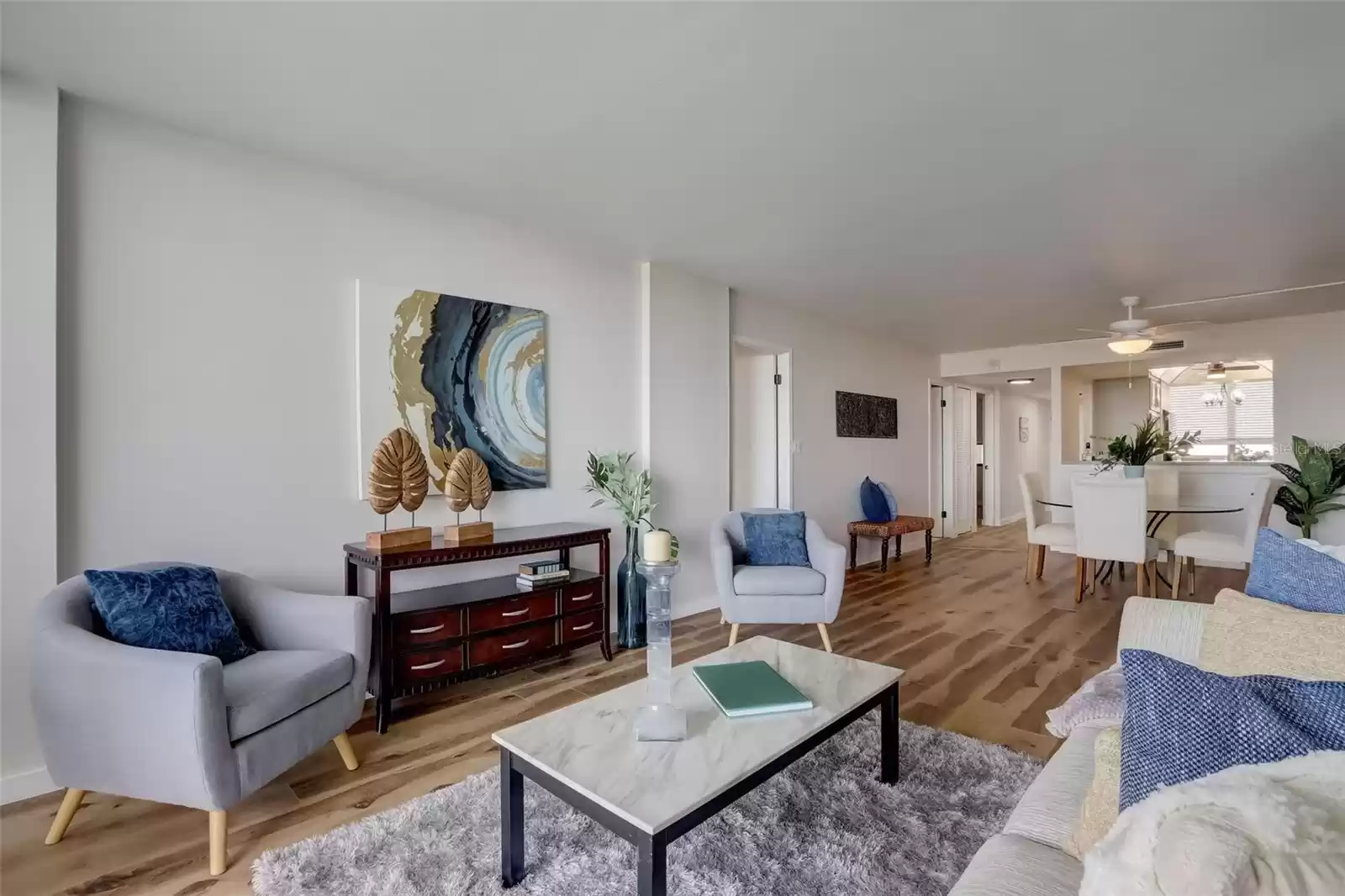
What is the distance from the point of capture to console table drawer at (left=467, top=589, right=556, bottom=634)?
2.91 metres

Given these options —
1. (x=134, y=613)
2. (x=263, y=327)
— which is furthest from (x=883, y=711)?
(x=263, y=327)

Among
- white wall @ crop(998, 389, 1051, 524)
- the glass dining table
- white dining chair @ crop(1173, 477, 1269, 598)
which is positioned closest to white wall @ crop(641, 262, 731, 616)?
the glass dining table

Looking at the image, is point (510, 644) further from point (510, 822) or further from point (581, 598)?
point (510, 822)

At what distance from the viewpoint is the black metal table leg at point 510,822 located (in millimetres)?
1669

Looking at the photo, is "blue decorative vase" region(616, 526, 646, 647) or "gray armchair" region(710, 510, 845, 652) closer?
"gray armchair" region(710, 510, 845, 652)

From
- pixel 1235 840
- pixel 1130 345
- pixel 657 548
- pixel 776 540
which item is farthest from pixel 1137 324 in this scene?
pixel 1235 840

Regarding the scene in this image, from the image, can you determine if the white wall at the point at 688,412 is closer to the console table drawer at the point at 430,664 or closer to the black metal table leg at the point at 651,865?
the console table drawer at the point at 430,664

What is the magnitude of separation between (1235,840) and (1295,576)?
1.23 m

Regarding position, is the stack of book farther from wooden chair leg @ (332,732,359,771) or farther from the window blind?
the window blind

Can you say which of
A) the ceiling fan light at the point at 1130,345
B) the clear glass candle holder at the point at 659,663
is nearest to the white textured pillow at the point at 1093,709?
the clear glass candle holder at the point at 659,663

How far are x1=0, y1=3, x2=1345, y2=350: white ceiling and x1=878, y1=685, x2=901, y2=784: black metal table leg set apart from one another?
209cm

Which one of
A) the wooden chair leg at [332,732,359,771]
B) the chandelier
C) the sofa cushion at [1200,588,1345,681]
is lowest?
the wooden chair leg at [332,732,359,771]

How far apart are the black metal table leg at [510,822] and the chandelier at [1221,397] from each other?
9731 mm

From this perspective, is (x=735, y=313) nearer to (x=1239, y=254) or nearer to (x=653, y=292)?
(x=653, y=292)
